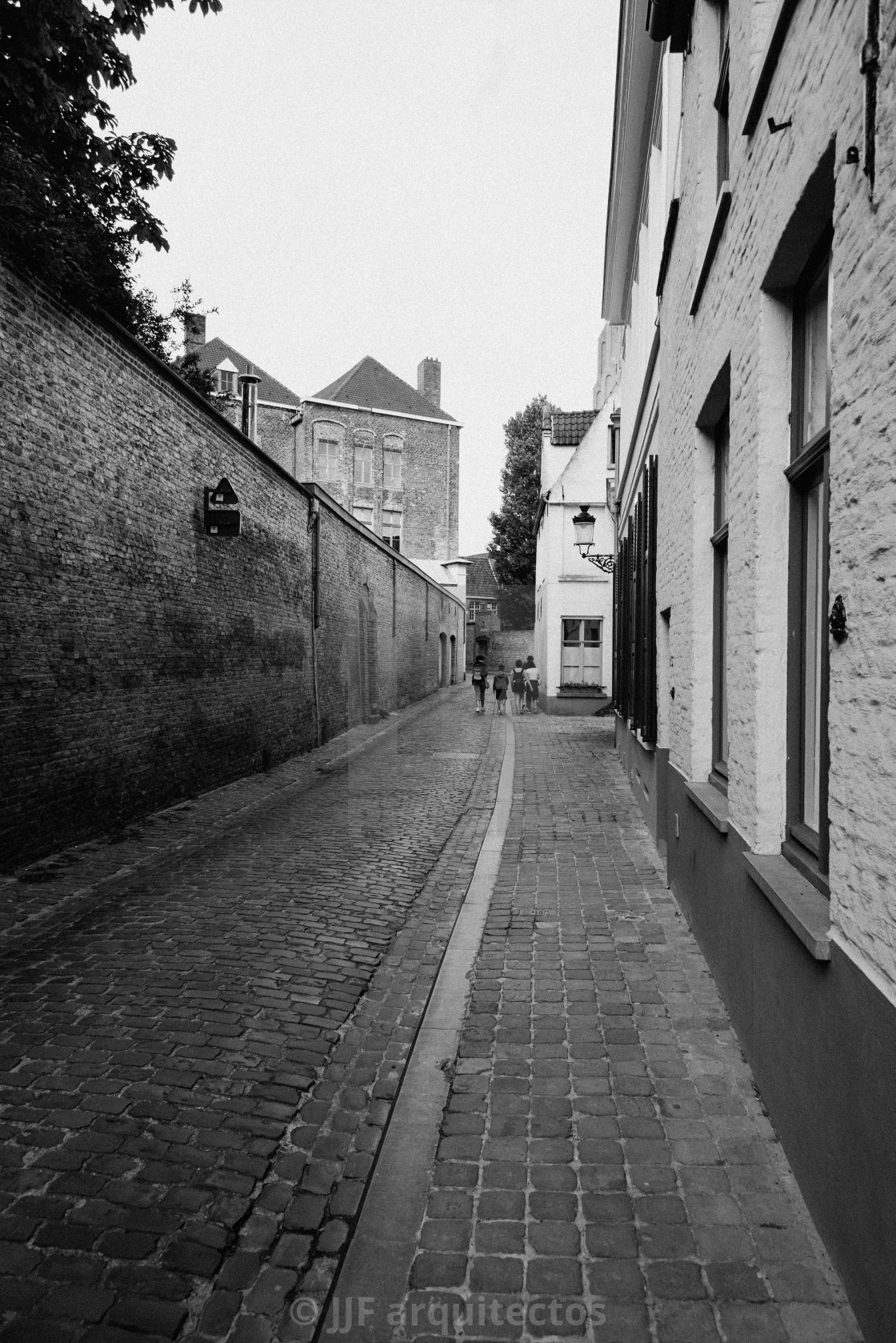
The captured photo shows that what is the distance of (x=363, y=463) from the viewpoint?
148 feet

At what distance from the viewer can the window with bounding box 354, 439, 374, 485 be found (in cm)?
4491

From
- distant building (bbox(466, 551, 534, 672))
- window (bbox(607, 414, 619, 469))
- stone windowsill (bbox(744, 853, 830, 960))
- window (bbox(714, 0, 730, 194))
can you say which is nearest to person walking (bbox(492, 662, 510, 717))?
window (bbox(607, 414, 619, 469))

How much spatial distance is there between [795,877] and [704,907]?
1.68 metres

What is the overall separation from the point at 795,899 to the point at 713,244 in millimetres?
3833

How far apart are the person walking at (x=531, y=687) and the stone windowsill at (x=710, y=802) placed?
19.5 meters

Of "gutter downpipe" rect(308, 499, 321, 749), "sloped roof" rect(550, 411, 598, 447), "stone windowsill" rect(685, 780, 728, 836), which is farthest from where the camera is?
"sloped roof" rect(550, 411, 598, 447)

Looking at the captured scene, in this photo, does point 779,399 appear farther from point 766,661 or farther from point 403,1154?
point 403,1154

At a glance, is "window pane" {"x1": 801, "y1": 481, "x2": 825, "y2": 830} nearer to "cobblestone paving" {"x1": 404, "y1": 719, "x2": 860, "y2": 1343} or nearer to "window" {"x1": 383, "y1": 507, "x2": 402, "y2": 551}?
"cobblestone paving" {"x1": 404, "y1": 719, "x2": 860, "y2": 1343}

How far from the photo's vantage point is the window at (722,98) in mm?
5629

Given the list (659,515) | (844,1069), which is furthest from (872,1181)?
(659,515)

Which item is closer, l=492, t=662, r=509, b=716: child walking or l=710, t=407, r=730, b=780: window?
l=710, t=407, r=730, b=780: window

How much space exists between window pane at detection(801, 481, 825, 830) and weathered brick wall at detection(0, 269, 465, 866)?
219 inches

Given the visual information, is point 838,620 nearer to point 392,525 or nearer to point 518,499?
point 392,525

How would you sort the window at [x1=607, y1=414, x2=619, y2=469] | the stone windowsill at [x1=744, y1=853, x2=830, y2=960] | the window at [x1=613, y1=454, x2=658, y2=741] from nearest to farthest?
1. the stone windowsill at [x1=744, y1=853, x2=830, y2=960]
2. the window at [x1=613, y1=454, x2=658, y2=741]
3. the window at [x1=607, y1=414, x2=619, y2=469]
